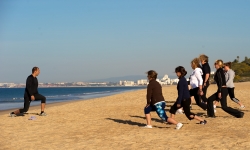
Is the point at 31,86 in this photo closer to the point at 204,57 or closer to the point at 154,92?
the point at 154,92

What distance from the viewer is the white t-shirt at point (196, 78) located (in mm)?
11444

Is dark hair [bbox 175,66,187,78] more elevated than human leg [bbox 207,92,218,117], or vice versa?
dark hair [bbox 175,66,187,78]

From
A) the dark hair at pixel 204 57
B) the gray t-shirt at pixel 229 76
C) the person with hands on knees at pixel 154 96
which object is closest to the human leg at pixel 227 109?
the dark hair at pixel 204 57

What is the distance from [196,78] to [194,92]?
0.42m

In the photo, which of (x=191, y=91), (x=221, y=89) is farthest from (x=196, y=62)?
(x=221, y=89)

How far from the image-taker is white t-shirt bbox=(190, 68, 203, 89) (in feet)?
37.5

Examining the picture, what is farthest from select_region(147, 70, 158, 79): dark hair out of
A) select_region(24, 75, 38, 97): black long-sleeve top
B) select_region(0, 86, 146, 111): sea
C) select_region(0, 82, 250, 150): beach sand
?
select_region(0, 86, 146, 111): sea

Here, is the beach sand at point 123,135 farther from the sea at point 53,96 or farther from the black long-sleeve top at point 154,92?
the sea at point 53,96

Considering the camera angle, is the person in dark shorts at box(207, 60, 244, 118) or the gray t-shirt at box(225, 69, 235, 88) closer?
the person in dark shorts at box(207, 60, 244, 118)

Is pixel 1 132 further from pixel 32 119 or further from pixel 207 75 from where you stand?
pixel 207 75

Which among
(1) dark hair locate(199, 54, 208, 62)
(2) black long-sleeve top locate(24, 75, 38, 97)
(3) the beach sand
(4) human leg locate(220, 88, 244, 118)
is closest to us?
(3) the beach sand

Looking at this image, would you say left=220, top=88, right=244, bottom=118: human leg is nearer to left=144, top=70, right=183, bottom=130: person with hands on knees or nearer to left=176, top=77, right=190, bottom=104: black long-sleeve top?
left=176, top=77, right=190, bottom=104: black long-sleeve top

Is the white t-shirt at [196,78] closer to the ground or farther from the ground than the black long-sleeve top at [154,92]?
farther from the ground

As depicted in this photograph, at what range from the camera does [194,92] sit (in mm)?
11602
